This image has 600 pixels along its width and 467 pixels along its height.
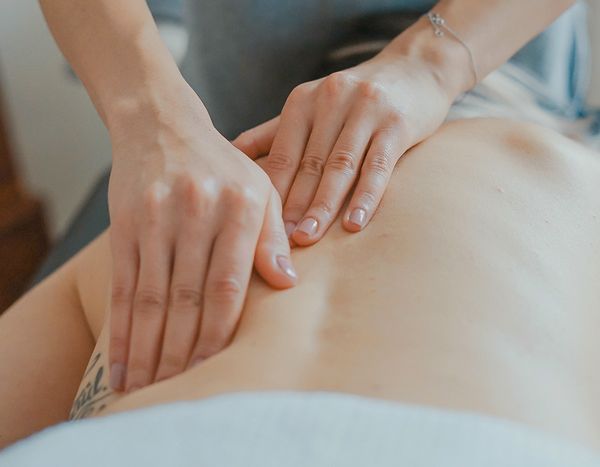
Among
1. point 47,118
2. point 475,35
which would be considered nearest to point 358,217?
point 475,35

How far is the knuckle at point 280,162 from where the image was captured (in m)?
0.94

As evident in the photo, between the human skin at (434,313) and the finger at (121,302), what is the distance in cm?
3

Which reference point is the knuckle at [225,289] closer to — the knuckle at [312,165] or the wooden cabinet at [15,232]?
the knuckle at [312,165]

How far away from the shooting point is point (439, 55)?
1.15 metres

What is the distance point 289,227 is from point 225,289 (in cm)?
13

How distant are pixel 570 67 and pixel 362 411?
3.83 ft

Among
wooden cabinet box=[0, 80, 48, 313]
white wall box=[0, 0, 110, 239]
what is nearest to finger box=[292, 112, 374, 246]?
wooden cabinet box=[0, 80, 48, 313]

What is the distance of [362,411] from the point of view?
1.71 feet

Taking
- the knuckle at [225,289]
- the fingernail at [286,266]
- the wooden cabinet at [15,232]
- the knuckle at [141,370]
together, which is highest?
the fingernail at [286,266]

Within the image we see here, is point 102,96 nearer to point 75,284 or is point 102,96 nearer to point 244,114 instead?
point 75,284

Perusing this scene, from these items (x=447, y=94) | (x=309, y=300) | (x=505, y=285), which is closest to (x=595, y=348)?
(x=505, y=285)

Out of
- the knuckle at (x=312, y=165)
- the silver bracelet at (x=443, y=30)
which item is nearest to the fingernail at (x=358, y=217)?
the knuckle at (x=312, y=165)

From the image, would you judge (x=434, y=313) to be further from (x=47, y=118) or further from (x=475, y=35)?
(x=47, y=118)

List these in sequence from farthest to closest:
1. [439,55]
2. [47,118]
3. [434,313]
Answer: [47,118] < [439,55] < [434,313]
